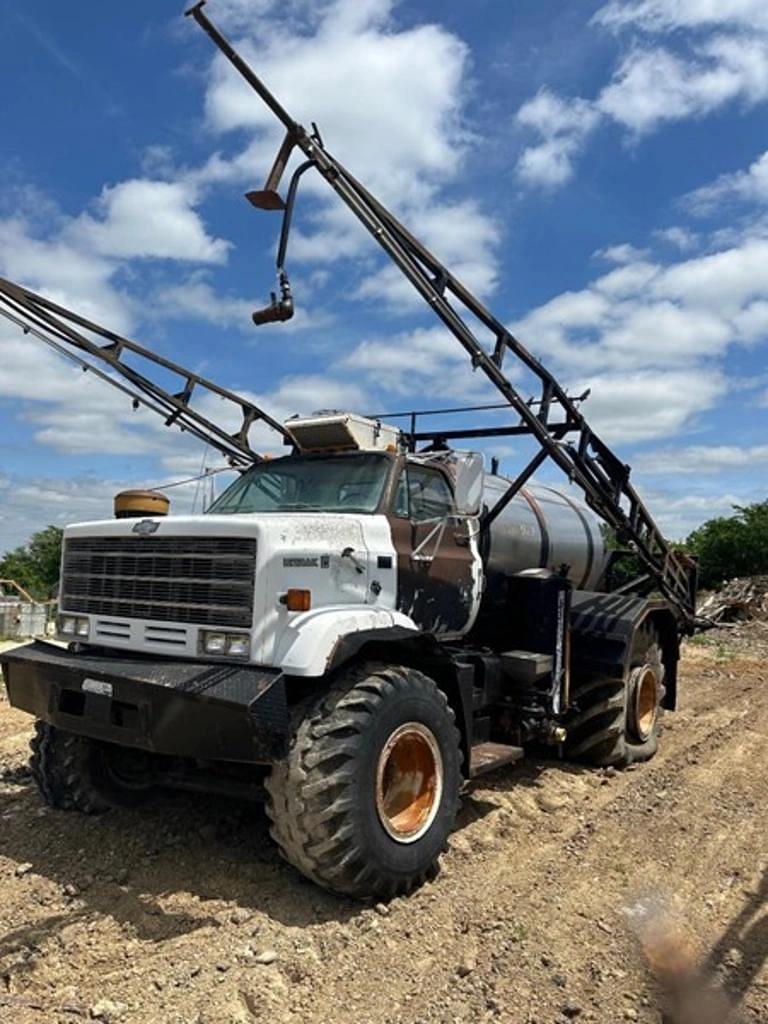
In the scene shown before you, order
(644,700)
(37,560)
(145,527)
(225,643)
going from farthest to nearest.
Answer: (37,560)
(644,700)
(145,527)
(225,643)

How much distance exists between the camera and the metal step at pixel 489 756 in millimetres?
5895

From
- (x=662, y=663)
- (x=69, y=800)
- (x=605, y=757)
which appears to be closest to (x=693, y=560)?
(x=662, y=663)

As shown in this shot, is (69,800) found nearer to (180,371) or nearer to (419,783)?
(419,783)

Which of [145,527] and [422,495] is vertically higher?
[422,495]

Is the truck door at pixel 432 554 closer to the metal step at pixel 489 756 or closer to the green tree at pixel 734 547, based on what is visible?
the metal step at pixel 489 756

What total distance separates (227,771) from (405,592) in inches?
64.2

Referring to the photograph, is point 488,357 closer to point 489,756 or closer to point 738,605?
point 489,756

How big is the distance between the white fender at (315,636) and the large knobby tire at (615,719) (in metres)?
3.51

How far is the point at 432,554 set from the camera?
6.28 metres

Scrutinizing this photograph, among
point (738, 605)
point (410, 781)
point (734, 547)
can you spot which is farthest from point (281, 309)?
point (734, 547)

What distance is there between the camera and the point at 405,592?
5984 mm

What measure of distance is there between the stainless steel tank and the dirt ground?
78.1 inches

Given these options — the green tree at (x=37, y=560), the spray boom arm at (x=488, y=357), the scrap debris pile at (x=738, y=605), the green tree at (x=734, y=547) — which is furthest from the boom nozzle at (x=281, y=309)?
the green tree at (x=37, y=560)

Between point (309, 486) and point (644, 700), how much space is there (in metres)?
4.34
